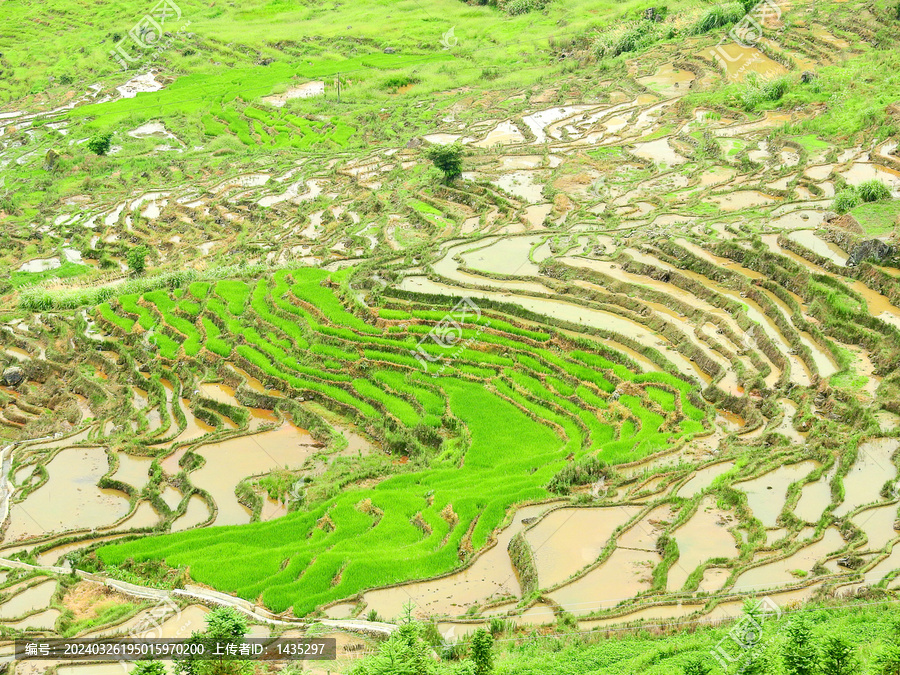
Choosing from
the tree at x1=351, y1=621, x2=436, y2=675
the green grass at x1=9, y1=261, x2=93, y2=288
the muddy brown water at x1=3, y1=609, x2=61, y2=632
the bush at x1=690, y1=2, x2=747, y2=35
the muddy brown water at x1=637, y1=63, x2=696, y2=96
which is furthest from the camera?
the bush at x1=690, y1=2, x2=747, y2=35

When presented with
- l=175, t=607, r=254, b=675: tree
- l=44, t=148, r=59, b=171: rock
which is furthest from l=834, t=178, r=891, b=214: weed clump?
l=44, t=148, r=59, b=171: rock

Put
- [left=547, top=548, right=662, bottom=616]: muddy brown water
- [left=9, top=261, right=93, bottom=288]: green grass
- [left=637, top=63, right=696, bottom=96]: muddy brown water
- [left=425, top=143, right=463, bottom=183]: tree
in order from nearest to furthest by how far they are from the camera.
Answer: [left=547, top=548, right=662, bottom=616]: muddy brown water < [left=9, top=261, right=93, bottom=288]: green grass < [left=425, top=143, right=463, bottom=183]: tree < [left=637, top=63, right=696, bottom=96]: muddy brown water

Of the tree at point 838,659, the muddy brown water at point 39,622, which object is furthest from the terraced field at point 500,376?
the tree at point 838,659

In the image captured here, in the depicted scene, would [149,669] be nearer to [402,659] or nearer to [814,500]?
[402,659]

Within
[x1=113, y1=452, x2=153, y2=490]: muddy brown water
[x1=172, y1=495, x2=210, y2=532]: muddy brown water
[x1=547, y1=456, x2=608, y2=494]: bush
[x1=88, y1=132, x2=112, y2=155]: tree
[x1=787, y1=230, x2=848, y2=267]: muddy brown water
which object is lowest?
[x1=172, y1=495, x2=210, y2=532]: muddy brown water

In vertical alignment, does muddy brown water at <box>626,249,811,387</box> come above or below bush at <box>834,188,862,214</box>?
below

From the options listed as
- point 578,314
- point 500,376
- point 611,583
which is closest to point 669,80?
point 578,314

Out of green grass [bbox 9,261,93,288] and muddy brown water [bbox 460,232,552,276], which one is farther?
green grass [bbox 9,261,93,288]

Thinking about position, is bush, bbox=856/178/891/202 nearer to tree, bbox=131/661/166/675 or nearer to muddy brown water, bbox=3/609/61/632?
tree, bbox=131/661/166/675
